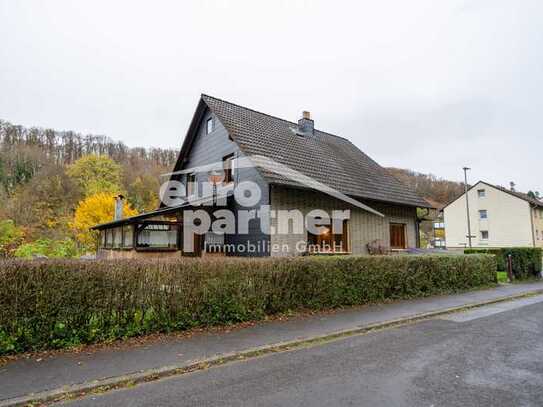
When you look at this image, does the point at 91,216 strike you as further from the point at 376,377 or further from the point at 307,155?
the point at 376,377

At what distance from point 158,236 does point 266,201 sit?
573 centimetres

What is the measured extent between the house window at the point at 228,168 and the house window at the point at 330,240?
4.41 meters

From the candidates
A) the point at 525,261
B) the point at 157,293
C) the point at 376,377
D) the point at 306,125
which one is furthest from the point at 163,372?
the point at 525,261

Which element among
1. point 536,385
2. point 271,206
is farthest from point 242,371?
point 271,206

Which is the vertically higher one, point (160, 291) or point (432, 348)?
point (160, 291)

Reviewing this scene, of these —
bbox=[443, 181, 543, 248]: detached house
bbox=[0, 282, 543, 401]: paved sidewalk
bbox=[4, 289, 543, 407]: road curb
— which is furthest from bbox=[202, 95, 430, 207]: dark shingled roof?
bbox=[443, 181, 543, 248]: detached house

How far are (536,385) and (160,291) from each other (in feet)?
19.0

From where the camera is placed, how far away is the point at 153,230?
15.1 meters

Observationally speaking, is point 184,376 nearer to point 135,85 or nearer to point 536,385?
point 536,385

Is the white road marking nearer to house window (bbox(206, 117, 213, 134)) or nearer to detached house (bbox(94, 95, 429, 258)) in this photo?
detached house (bbox(94, 95, 429, 258))

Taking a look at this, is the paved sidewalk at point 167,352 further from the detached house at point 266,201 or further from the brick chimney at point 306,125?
the brick chimney at point 306,125

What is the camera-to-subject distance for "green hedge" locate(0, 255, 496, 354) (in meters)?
5.24

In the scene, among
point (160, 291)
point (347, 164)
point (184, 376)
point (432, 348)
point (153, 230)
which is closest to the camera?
point (184, 376)

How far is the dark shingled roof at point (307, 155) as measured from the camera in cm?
1415
